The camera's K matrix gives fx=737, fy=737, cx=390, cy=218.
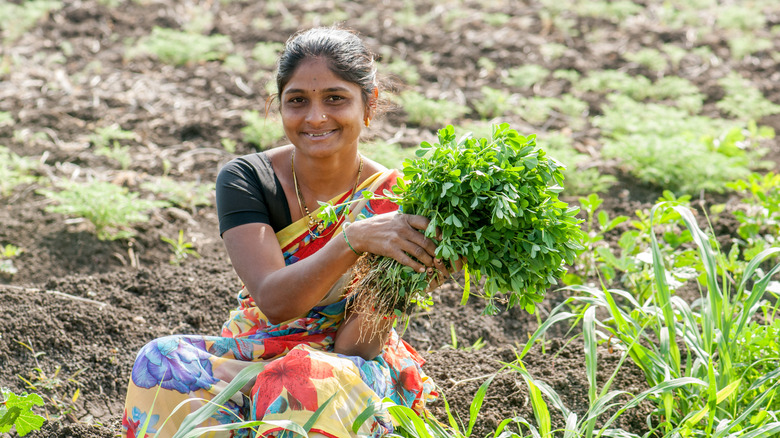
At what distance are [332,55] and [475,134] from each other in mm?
2257

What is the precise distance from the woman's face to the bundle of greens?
453 mm

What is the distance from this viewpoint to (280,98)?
2570mm

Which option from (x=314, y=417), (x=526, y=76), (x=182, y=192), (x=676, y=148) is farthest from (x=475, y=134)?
(x=314, y=417)

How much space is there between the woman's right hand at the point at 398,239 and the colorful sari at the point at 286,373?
0.34 ft

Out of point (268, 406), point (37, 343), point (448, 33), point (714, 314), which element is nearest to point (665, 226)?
point (714, 314)

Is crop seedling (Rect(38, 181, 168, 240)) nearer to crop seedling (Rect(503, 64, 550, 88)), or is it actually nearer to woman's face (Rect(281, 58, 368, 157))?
woman's face (Rect(281, 58, 368, 157))

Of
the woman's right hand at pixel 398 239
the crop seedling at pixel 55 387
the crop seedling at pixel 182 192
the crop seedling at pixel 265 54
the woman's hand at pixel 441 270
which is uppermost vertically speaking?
the woman's right hand at pixel 398 239

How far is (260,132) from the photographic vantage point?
189 inches

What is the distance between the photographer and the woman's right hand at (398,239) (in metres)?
2.07

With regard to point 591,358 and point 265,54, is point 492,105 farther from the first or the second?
point 591,358

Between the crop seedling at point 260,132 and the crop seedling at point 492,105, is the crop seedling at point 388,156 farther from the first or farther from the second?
the crop seedling at point 492,105

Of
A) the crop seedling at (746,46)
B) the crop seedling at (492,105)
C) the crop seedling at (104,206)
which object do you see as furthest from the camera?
the crop seedling at (746,46)

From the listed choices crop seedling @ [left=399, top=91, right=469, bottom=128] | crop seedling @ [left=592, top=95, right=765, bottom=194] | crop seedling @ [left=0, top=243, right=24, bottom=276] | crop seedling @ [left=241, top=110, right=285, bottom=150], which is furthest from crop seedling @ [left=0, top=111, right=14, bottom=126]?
crop seedling @ [left=592, top=95, right=765, bottom=194]

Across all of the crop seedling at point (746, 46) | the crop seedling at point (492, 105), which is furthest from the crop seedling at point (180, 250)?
the crop seedling at point (746, 46)
